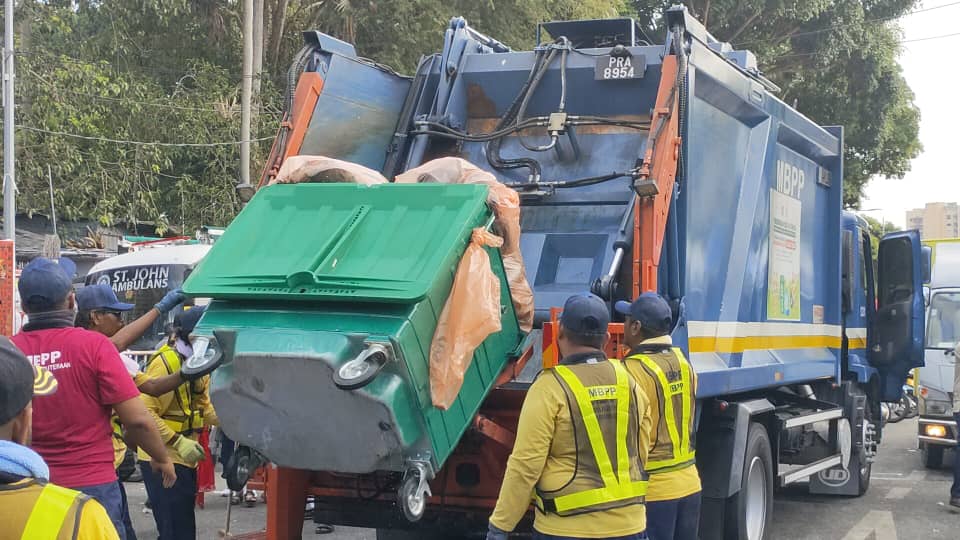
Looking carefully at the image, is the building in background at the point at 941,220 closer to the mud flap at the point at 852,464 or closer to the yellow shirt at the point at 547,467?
the mud flap at the point at 852,464

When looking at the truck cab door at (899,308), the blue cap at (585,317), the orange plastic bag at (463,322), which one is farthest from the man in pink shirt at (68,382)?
the truck cab door at (899,308)

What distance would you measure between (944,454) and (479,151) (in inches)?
306

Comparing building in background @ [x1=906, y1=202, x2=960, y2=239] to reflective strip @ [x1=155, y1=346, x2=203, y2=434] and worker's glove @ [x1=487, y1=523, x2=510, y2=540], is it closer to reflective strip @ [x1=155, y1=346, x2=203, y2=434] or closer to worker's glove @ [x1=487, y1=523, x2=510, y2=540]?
reflective strip @ [x1=155, y1=346, x2=203, y2=434]

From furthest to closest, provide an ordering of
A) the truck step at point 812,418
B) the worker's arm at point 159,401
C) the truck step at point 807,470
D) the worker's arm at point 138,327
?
the truck step at point 807,470
the truck step at point 812,418
the worker's arm at point 159,401
the worker's arm at point 138,327

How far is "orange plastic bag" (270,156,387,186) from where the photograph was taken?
482 cm

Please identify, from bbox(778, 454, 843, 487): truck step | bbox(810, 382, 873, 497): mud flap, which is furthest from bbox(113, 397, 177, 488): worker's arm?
bbox(810, 382, 873, 497): mud flap

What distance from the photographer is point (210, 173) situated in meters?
17.7

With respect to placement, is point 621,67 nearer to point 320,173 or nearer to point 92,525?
point 320,173

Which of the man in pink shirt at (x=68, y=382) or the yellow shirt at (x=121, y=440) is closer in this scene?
the man in pink shirt at (x=68, y=382)

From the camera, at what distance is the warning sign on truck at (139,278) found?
1198cm

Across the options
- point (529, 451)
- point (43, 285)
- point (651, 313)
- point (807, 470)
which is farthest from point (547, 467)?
point (807, 470)

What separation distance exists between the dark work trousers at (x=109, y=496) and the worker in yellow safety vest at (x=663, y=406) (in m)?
2.10

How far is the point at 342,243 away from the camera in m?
4.24

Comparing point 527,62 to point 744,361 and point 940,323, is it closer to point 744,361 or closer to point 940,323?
point 744,361
